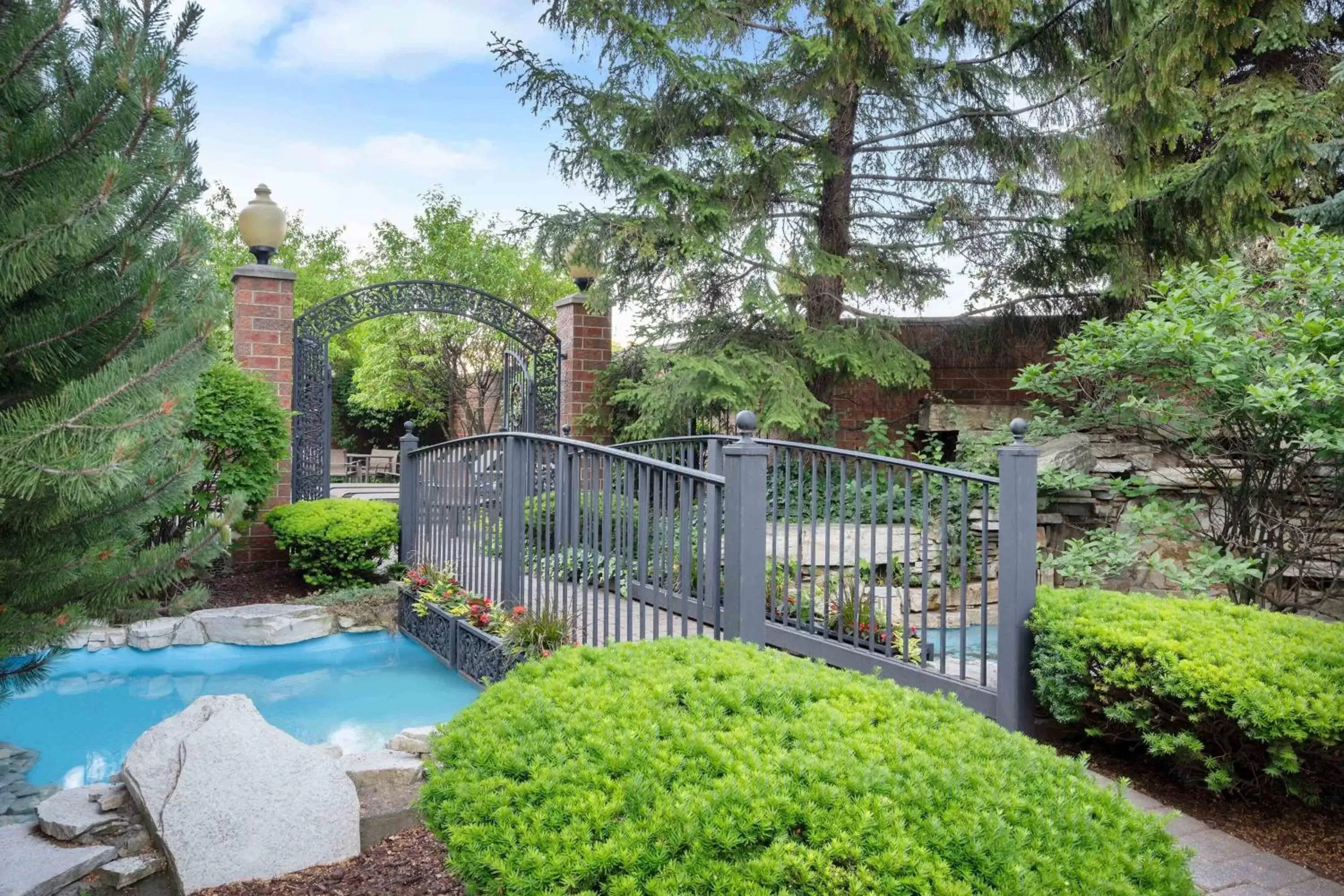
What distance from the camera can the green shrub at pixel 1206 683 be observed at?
8.51ft

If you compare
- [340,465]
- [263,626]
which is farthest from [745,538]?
[340,465]

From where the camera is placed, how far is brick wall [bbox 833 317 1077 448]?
803 cm

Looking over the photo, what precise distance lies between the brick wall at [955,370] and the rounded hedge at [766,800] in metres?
6.33

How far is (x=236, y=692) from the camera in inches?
201

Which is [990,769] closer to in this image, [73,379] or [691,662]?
[691,662]

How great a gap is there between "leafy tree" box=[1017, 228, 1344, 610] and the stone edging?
4.95 m

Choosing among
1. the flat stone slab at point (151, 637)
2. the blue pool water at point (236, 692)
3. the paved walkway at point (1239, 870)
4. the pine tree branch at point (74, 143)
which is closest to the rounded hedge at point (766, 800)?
the paved walkway at point (1239, 870)

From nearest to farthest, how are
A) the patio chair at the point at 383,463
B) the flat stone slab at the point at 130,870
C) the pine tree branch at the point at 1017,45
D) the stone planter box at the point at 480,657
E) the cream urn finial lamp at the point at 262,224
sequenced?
the flat stone slab at the point at 130,870 < the stone planter box at the point at 480,657 < the pine tree branch at the point at 1017,45 < the cream urn finial lamp at the point at 262,224 < the patio chair at the point at 383,463

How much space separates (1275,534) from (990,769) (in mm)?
4020

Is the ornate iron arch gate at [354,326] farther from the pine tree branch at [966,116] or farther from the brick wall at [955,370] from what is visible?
the pine tree branch at [966,116]

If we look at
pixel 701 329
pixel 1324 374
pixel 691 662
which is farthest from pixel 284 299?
pixel 1324 374

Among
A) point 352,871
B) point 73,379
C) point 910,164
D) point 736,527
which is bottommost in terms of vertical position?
point 352,871

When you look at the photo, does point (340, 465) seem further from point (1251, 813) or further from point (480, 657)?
point (1251, 813)

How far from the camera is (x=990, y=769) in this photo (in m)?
1.66
